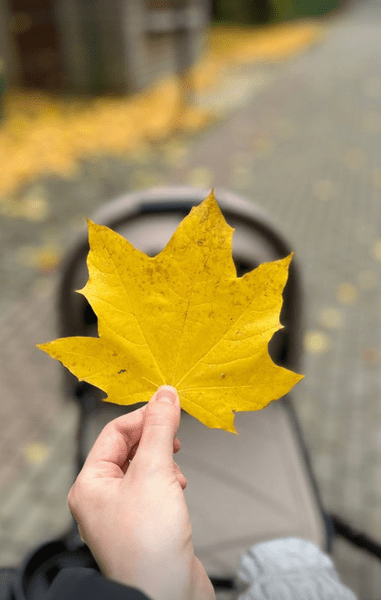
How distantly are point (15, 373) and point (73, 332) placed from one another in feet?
4.42

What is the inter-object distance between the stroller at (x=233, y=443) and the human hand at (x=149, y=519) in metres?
0.77

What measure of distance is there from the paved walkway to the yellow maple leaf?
170 centimetres

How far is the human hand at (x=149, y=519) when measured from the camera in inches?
29.6

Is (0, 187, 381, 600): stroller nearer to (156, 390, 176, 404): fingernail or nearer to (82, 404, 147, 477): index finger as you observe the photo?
(82, 404, 147, 477): index finger

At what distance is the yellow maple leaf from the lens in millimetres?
796

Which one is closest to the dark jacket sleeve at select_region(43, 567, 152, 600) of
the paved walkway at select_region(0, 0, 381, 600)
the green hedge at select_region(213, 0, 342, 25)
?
the paved walkway at select_region(0, 0, 381, 600)

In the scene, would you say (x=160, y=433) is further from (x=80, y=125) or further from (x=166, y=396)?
(x=80, y=125)

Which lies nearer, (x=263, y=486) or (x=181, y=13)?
(x=263, y=486)

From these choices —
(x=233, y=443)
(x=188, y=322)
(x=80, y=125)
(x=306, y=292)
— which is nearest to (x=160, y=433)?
(x=188, y=322)

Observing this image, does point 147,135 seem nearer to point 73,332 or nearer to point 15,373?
point 15,373

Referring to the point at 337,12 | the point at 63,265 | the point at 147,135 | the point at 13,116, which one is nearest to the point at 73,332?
the point at 63,265

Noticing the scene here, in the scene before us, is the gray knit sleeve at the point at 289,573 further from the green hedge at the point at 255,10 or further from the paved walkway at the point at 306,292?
the green hedge at the point at 255,10

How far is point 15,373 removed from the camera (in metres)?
3.15

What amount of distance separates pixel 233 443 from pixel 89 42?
7334 mm
